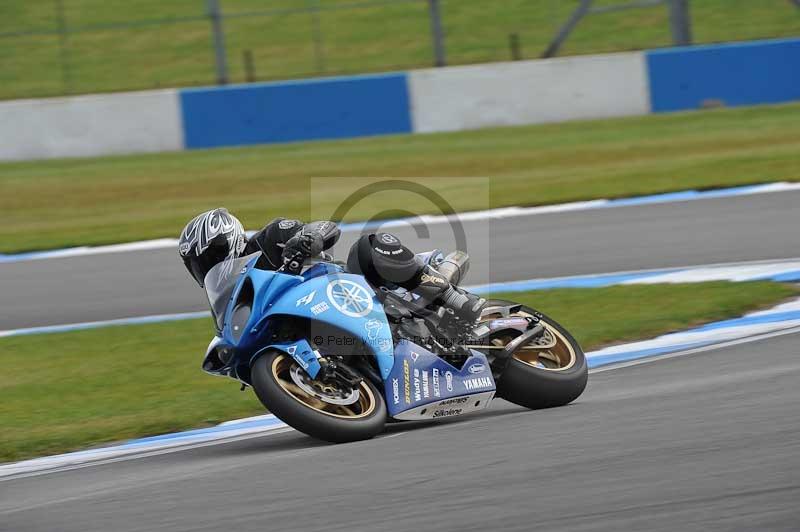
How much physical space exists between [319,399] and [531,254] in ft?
18.9

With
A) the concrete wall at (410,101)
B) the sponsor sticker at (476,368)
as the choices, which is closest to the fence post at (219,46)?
the concrete wall at (410,101)

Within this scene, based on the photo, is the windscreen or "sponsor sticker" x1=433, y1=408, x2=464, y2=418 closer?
the windscreen

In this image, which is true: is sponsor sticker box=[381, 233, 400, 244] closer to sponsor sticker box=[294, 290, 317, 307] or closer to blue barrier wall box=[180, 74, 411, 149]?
sponsor sticker box=[294, 290, 317, 307]

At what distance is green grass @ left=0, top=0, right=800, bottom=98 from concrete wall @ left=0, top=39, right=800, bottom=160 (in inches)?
28.7

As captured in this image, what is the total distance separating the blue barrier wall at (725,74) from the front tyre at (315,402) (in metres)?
13.8

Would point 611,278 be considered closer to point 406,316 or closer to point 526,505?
point 406,316

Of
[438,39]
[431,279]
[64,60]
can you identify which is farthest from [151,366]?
[64,60]

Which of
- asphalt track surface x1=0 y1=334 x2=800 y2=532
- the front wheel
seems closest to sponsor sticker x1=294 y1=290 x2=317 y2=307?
asphalt track surface x1=0 y1=334 x2=800 y2=532

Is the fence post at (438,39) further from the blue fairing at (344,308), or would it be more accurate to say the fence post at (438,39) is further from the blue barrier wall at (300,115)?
the blue fairing at (344,308)

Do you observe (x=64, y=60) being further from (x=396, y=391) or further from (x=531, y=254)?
(x=396, y=391)

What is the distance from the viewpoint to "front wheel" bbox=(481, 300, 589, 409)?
572cm

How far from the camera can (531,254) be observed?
10773 millimetres

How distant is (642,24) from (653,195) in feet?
24.1

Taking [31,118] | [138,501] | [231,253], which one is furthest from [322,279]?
[31,118]
